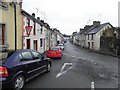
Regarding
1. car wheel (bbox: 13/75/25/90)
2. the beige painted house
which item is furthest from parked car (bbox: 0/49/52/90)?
the beige painted house

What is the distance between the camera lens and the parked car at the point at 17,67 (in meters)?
5.36

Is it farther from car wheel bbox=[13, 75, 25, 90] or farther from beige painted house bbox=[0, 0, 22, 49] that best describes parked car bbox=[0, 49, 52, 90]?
beige painted house bbox=[0, 0, 22, 49]

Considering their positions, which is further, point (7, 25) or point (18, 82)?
point (7, 25)

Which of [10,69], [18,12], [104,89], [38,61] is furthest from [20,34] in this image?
[104,89]

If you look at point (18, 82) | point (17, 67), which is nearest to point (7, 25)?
point (17, 67)

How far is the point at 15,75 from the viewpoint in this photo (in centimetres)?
571

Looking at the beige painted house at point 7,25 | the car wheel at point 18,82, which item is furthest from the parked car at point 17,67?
the beige painted house at point 7,25

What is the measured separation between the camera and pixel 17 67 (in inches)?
230

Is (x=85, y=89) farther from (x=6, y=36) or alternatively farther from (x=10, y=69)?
(x=6, y=36)

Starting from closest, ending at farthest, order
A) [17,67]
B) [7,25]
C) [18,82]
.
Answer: [17,67] < [18,82] < [7,25]

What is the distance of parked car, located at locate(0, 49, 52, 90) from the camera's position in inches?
211

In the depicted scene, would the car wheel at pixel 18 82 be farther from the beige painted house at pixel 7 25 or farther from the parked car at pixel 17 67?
the beige painted house at pixel 7 25

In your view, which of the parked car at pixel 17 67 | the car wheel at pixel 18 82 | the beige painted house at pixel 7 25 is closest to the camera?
the parked car at pixel 17 67

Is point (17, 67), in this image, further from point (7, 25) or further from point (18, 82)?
point (7, 25)
